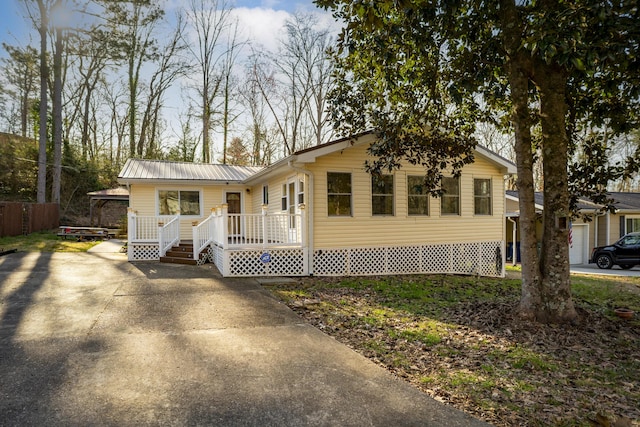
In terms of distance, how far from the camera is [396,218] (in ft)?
37.6

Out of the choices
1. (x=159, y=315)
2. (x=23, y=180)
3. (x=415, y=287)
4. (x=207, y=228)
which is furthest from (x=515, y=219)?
(x=23, y=180)

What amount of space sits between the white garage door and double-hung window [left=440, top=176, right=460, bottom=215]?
11.3 m

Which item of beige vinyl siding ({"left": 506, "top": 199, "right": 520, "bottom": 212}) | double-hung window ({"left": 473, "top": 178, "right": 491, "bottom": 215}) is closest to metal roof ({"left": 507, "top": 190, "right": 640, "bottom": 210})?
beige vinyl siding ({"left": 506, "top": 199, "right": 520, "bottom": 212})

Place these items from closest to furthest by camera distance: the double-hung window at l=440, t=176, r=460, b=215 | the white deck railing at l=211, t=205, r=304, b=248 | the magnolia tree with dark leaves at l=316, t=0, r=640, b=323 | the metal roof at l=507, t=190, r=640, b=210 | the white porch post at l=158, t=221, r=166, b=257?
the magnolia tree with dark leaves at l=316, t=0, r=640, b=323 → the white deck railing at l=211, t=205, r=304, b=248 → the double-hung window at l=440, t=176, r=460, b=215 → the white porch post at l=158, t=221, r=166, b=257 → the metal roof at l=507, t=190, r=640, b=210

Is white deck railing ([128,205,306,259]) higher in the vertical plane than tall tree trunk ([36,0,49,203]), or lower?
lower

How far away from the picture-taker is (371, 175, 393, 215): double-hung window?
11242mm

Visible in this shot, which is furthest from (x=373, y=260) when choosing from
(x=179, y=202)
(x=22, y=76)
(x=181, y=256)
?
(x=22, y=76)

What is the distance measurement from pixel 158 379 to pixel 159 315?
255cm

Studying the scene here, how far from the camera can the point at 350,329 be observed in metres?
5.76

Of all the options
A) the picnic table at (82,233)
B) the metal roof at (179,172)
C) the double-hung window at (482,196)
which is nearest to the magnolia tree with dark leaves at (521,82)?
the double-hung window at (482,196)

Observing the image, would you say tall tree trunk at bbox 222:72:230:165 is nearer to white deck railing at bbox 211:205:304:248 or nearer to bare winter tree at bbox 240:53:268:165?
→ bare winter tree at bbox 240:53:268:165

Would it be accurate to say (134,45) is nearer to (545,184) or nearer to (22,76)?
(22,76)

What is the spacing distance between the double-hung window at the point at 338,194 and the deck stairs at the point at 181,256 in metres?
4.51

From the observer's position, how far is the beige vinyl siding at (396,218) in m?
10.6
